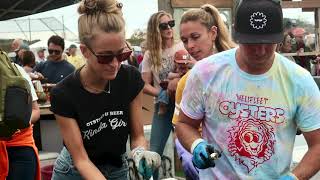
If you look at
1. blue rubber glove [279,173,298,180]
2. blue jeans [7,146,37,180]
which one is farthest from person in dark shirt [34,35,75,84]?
blue rubber glove [279,173,298,180]

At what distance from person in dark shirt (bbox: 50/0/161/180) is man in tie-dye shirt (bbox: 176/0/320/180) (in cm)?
43

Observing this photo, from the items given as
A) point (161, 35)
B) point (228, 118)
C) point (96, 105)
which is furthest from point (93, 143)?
point (161, 35)

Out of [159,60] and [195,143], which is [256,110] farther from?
[159,60]

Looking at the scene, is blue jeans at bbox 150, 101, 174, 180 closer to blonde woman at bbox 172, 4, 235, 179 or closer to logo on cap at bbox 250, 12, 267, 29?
blonde woman at bbox 172, 4, 235, 179

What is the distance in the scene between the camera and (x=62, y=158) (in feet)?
9.55

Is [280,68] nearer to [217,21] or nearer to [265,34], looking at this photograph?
[265,34]

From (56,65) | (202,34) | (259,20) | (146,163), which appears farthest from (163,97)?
(259,20)

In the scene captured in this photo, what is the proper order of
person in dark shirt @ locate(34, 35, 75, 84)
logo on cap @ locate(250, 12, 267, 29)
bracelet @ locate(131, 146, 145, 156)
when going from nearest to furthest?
1. logo on cap @ locate(250, 12, 267, 29)
2. bracelet @ locate(131, 146, 145, 156)
3. person in dark shirt @ locate(34, 35, 75, 84)

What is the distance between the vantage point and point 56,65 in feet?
23.4

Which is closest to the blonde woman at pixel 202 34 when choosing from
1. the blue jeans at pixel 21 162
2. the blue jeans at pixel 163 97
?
the blue jeans at pixel 21 162

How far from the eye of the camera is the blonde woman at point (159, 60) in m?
5.41

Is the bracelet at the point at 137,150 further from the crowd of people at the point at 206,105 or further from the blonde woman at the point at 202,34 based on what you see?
the blonde woman at the point at 202,34

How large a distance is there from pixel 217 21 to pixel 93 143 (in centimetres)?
129

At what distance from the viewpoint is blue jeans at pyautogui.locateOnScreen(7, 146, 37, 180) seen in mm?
3576
